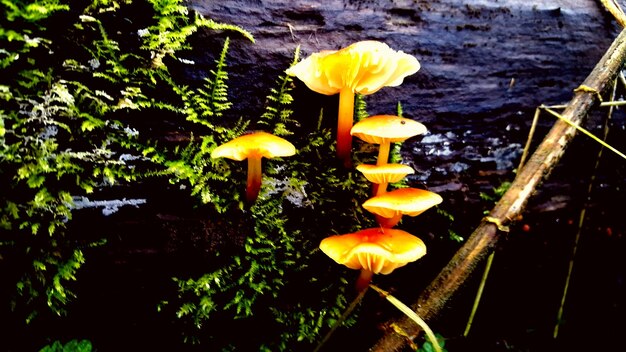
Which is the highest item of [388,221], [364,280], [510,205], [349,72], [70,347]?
[349,72]

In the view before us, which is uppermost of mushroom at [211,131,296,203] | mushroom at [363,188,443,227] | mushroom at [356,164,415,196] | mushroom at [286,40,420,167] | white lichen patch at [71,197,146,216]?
mushroom at [286,40,420,167]

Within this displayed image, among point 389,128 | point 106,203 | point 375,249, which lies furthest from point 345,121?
point 106,203

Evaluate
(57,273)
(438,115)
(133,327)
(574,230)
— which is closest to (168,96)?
(57,273)

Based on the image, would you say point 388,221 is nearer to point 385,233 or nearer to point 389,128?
point 385,233

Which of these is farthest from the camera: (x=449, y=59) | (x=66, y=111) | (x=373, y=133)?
(x=449, y=59)

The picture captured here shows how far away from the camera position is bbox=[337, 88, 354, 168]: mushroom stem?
1.54 meters

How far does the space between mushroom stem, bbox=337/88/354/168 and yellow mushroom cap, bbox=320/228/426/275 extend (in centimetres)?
36

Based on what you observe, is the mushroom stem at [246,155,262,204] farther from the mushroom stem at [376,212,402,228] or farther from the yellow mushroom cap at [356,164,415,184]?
the mushroom stem at [376,212,402,228]

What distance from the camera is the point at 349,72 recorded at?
1441 mm

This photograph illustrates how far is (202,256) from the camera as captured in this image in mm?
1515

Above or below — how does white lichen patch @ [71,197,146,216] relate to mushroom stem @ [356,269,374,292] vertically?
above

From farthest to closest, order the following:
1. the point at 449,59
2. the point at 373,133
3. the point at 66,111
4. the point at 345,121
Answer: the point at 449,59, the point at 345,121, the point at 373,133, the point at 66,111

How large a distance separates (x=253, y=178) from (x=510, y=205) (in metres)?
1.06

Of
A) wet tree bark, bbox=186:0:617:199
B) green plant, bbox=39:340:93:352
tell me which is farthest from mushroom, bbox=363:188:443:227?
green plant, bbox=39:340:93:352
